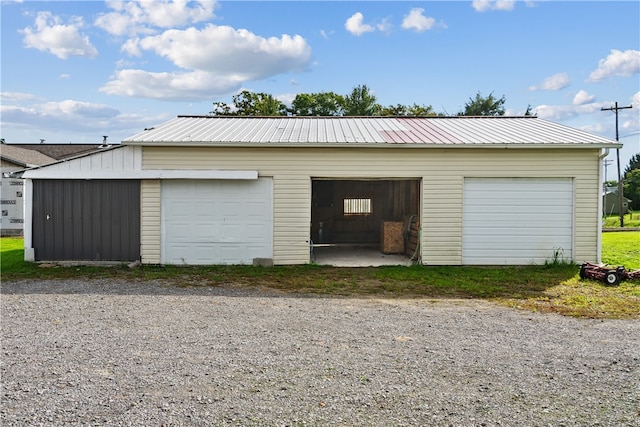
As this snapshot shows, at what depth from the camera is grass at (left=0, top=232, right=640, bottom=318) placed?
269 inches

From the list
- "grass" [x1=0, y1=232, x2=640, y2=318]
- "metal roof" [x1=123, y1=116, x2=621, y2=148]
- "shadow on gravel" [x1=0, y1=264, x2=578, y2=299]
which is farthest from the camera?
"metal roof" [x1=123, y1=116, x2=621, y2=148]

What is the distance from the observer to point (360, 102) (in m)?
41.4

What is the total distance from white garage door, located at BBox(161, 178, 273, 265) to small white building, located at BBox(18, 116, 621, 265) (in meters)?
0.02

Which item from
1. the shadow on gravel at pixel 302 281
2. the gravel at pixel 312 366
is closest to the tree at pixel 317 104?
the shadow on gravel at pixel 302 281

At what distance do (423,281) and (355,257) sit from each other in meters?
3.48

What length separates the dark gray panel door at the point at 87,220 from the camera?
33.5 ft

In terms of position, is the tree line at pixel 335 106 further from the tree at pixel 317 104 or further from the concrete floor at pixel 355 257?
the concrete floor at pixel 355 257

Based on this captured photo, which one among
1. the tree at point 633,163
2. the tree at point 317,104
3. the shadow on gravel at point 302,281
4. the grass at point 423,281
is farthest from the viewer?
the tree at point 633,163

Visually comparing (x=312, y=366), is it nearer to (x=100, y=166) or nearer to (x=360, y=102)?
(x=100, y=166)

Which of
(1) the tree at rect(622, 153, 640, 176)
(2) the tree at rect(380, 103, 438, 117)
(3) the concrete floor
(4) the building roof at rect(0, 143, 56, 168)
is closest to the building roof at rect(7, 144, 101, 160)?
(4) the building roof at rect(0, 143, 56, 168)

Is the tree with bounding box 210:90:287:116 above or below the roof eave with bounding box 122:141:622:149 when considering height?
above

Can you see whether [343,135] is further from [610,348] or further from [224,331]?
[610,348]

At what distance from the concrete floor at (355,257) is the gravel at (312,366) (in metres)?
4.12

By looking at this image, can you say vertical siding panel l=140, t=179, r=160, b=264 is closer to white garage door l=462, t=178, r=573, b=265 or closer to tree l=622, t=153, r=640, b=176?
white garage door l=462, t=178, r=573, b=265
